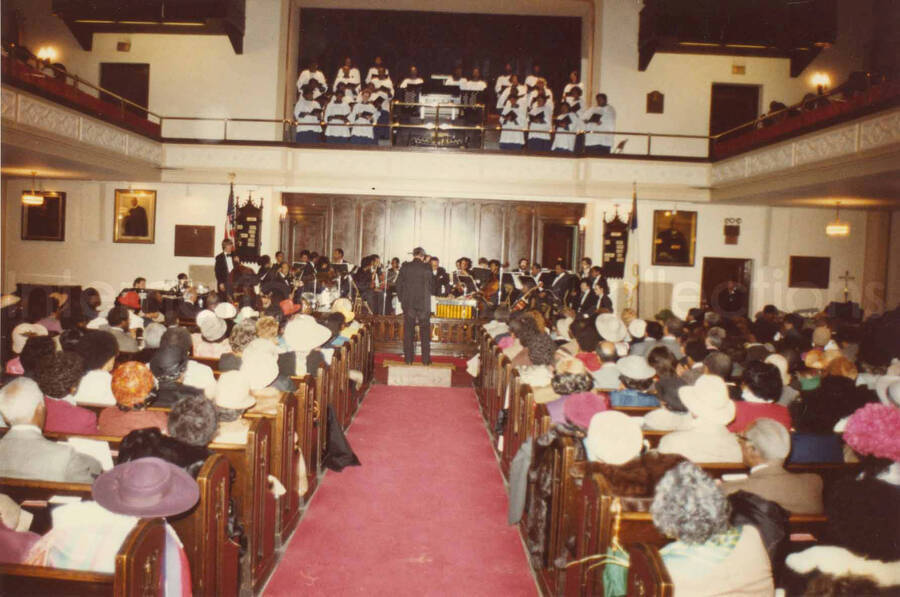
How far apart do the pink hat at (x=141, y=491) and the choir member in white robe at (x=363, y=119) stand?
1237 centimetres

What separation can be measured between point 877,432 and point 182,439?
3394 millimetres

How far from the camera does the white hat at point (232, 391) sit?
3.48 metres

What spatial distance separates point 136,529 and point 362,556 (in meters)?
2.17

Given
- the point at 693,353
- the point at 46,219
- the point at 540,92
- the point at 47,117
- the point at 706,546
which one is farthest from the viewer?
the point at 46,219

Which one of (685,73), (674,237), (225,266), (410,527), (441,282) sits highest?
(685,73)

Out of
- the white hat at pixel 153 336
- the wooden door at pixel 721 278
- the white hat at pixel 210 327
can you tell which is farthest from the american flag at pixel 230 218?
the wooden door at pixel 721 278

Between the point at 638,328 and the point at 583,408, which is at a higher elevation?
the point at 638,328

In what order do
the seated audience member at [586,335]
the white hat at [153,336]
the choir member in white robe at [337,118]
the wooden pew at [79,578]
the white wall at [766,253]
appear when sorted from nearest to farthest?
the wooden pew at [79,578]
the white hat at [153,336]
the seated audience member at [586,335]
the choir member in white robe at [337,118]
the white wall at [766,253]

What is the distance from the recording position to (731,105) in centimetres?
1569

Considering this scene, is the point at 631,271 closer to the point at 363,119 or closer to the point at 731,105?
the point at 731,105

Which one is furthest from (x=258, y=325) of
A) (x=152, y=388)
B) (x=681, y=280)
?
(x=681, y=280)

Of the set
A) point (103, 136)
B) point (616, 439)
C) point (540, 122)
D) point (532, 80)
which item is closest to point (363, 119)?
point (540, 122)

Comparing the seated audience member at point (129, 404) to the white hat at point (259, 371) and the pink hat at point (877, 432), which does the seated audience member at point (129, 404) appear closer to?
the white hat at point (259, 371)

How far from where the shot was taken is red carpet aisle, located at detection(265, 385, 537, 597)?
3693mm
